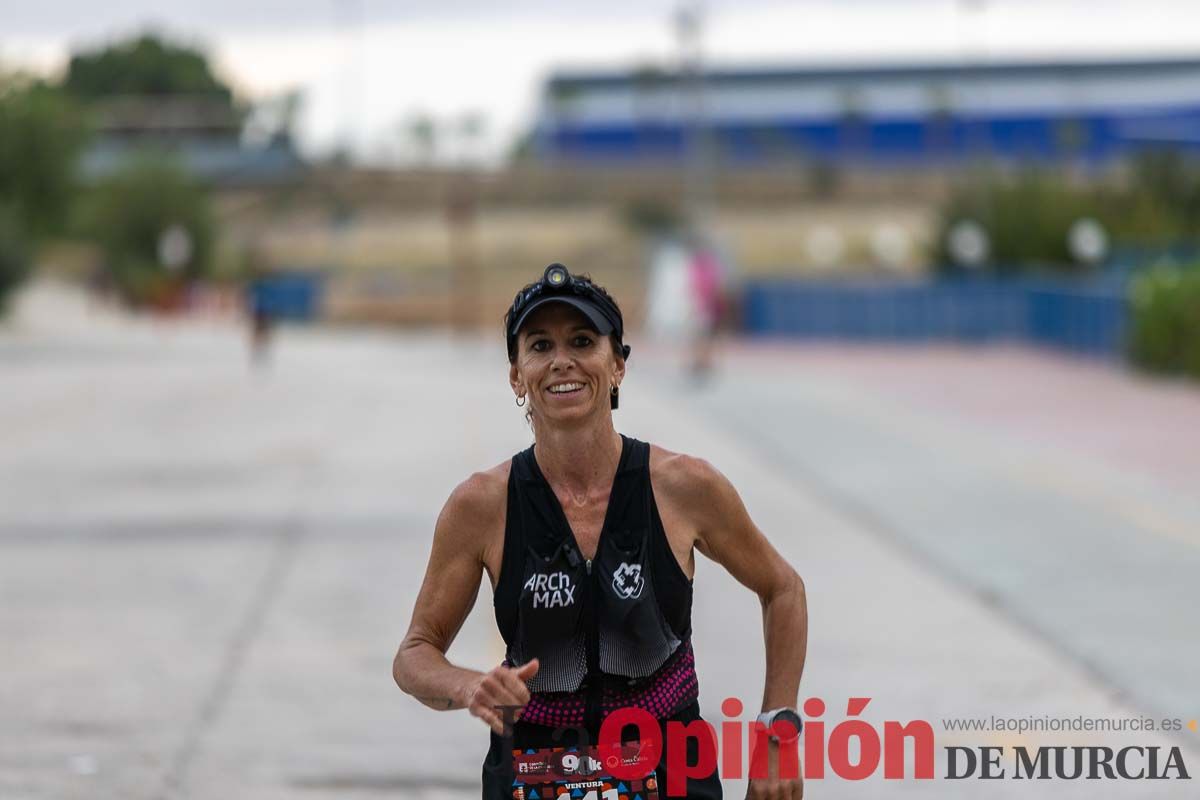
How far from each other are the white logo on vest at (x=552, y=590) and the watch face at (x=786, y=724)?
484 mm

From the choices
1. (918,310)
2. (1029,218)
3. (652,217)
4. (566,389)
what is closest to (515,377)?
(566,389)

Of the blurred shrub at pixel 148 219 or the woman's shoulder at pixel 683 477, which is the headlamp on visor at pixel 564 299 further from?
the blurred shrub at pixel 148 219

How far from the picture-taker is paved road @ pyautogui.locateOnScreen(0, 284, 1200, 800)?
335 inches

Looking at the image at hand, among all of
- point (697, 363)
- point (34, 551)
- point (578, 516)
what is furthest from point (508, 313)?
point (697, 363)

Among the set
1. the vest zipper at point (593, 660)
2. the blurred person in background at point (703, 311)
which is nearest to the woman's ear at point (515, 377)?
the vest zipper at point (593, 660)

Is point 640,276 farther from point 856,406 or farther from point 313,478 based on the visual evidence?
point 313,478

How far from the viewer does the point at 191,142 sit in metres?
125

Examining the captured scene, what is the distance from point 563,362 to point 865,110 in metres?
108

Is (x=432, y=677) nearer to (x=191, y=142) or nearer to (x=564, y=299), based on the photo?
(x=564, y=299)

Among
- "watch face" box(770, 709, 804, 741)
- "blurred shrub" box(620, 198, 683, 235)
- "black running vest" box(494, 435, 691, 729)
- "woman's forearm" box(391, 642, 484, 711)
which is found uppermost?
"blurred shrub" box(620, 198, 683, 235)

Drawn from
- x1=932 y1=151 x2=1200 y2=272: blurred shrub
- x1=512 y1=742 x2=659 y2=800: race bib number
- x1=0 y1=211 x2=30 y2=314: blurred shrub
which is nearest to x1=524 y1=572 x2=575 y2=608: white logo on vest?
x1=512 y1=742 x2=659 y2=800: race bib number

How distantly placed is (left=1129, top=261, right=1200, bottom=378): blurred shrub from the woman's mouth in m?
28.5

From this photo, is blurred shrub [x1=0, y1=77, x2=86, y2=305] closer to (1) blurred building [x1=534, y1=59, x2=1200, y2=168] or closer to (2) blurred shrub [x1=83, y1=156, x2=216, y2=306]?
(2) blurred shrub [x1=83, y1=156, x2=216, y2=306]

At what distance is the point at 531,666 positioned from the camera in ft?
13.2
